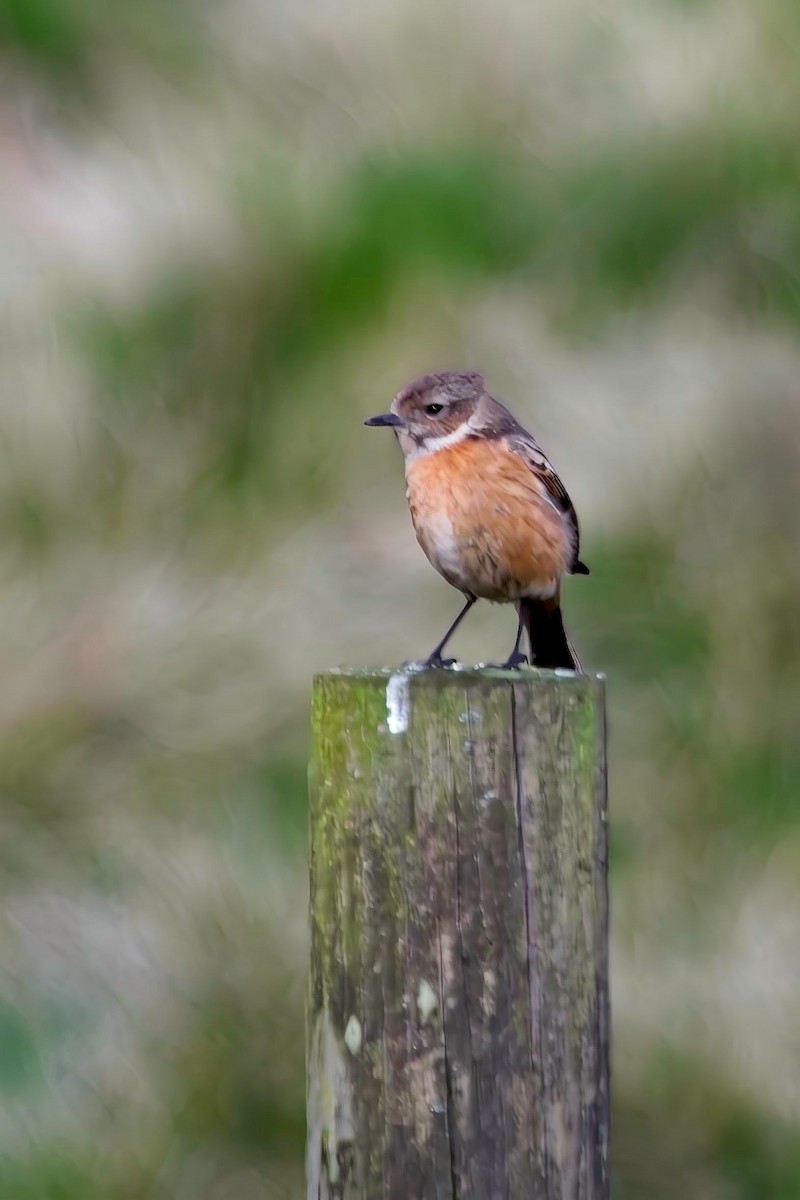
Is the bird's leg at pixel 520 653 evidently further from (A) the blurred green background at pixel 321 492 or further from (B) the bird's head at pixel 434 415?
(A) the blurred green background at pixel 321 492

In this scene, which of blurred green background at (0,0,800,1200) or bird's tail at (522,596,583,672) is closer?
bird's tail at (522,596,583,672)

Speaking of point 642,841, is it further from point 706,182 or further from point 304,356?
point 706,182

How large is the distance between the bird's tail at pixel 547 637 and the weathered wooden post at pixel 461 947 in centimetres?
151

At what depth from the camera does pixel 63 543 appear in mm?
5012

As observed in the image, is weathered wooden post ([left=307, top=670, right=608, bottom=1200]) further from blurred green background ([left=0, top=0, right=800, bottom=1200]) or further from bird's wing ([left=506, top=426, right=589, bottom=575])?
blurred green background ([left=0, top=0, right=800, bottom=1200])

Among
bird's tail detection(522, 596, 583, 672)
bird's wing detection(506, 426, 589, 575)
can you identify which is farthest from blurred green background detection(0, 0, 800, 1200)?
bird's wing detection(506, 426, 589, 575)

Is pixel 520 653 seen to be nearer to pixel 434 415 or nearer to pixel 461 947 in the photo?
pixel 434 415

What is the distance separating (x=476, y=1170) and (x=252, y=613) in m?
3.03

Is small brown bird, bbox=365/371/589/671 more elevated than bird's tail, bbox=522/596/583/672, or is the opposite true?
small brown bird, bbox=365/371/589/671

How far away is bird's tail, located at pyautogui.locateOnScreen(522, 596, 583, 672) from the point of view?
12.0 ft

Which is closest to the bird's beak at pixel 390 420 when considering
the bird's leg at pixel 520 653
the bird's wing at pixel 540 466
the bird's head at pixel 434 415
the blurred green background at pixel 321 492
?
the bird's head at pixel 434 415

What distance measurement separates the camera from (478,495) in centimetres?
329

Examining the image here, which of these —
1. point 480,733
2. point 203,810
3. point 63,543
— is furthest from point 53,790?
point 480,733

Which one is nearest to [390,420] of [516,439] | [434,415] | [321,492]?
[434,415]
